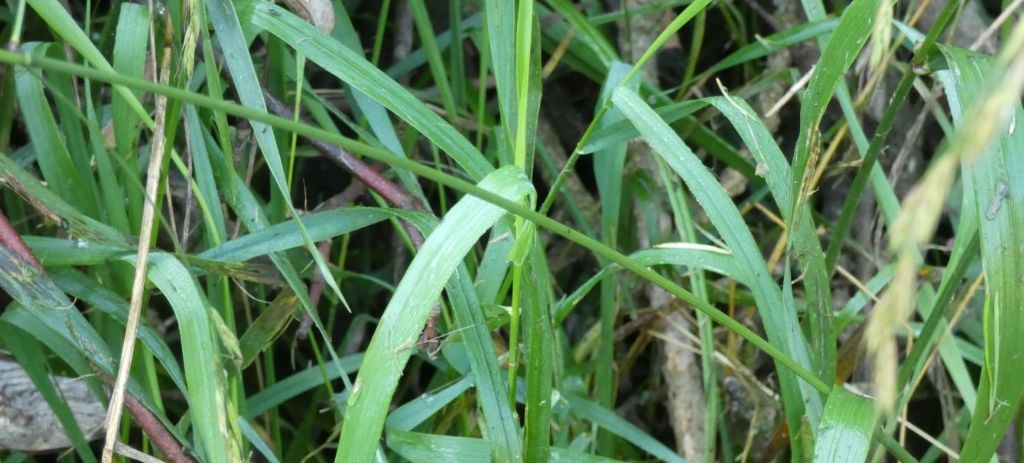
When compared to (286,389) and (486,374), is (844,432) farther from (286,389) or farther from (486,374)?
(286,389)

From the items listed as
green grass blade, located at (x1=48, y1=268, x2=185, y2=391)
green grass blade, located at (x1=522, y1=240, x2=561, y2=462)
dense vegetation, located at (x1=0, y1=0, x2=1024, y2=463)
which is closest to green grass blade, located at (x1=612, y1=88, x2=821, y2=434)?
dense vegetation, located at (x1=0, y1=0, x2=1024, y2=463)

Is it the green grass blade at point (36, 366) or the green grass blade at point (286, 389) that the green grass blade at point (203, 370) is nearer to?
the green grass blade at point (36, 366)

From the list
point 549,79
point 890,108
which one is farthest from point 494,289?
point 549,79

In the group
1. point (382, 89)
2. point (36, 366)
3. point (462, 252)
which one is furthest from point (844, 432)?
point (36, 366)

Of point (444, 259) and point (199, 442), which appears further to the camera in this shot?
point (199, 442)

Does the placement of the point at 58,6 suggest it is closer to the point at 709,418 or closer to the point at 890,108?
the point at 890,108

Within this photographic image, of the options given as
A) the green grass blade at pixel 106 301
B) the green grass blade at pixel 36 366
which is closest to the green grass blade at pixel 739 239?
the green grass blade at pixel 106 301

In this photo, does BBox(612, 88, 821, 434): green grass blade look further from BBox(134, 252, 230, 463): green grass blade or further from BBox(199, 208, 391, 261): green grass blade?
BBox(134, 252, 230, 463): green grass blade

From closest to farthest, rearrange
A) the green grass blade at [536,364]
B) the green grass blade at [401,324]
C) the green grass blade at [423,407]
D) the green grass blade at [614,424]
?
the green grass blade at [401,324] < the green grass blade at [536,364] < the green grass blade at [423,407] < the green grass blade at [614,424]
